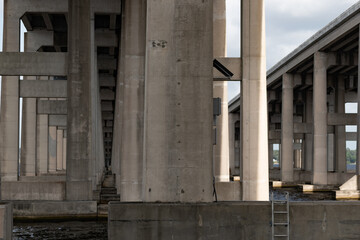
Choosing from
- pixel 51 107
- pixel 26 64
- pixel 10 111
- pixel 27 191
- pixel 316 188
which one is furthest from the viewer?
pixel 316 188

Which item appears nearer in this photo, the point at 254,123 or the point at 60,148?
the point at 254,123

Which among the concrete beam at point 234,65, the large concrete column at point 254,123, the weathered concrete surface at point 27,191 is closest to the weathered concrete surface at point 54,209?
the weathered concrete surface at point 27,191

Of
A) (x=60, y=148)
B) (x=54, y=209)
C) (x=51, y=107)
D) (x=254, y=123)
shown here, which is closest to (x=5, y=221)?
(x=254, y=123)

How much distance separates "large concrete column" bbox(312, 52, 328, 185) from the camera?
5425cm

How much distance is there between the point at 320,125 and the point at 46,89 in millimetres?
30299

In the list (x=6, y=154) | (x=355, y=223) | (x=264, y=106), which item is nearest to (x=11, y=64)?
(x=6, y=154)

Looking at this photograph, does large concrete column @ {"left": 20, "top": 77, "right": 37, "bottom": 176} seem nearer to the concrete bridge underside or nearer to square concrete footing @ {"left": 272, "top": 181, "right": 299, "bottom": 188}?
the concrete bridge underside

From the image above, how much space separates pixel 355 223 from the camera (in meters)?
10.9

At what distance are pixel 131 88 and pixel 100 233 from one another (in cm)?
895

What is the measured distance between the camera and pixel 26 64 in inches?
1116

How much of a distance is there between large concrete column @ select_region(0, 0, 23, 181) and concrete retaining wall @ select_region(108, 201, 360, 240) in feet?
81.5

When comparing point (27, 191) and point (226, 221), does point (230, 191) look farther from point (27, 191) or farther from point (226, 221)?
point (226, 221)

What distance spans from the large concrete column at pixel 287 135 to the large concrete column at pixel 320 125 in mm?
9714

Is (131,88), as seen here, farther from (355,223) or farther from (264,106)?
(355,223)
